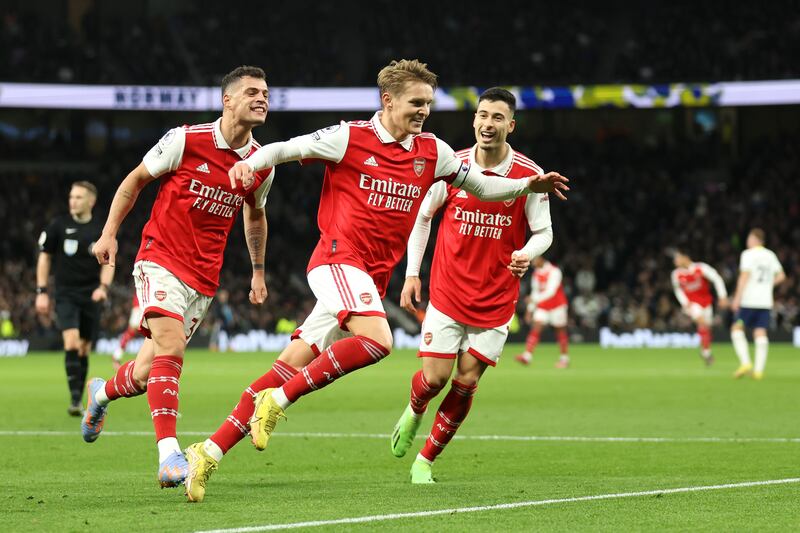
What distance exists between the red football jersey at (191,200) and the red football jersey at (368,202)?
46 cm

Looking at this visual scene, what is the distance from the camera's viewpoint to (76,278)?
45.5ft

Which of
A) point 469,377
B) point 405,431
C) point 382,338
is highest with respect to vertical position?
point 382,338

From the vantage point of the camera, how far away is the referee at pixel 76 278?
45.1ft

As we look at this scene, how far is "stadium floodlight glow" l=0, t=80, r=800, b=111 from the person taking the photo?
36281mm

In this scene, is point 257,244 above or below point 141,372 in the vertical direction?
above

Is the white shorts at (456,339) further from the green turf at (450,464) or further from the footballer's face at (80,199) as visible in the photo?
the footballer's face at (80,199)

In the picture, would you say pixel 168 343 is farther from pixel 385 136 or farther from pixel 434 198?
pixel 434 198

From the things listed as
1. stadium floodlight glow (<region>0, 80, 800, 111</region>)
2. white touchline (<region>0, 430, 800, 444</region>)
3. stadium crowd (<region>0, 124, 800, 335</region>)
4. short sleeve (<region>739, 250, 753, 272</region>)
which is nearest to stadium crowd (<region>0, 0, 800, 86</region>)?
stadium floodlight glow (<region>0, 80, 800, 111</region>)

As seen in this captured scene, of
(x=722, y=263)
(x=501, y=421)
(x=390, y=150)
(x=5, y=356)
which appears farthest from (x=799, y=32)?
(x=390, y=150)

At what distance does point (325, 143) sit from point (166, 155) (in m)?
0.93

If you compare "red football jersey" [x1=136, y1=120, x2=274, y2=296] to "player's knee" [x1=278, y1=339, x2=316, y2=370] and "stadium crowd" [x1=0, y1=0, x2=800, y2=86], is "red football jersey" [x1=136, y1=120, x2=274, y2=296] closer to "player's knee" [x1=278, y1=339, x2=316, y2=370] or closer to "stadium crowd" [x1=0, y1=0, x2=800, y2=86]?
"player's knee" [x1=278, y1=339, x2=316, y2=370]

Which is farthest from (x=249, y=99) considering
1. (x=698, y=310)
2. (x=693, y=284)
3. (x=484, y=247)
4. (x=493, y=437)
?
(x=698, y=310)

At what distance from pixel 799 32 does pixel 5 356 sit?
24050mm

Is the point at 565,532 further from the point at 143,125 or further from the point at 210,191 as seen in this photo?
the point at 143,125
